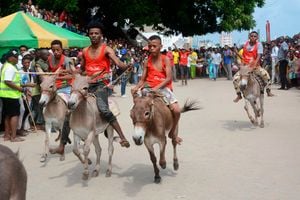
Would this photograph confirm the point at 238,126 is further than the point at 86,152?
Yes

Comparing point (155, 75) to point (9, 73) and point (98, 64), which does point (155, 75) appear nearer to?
point (98, 64)

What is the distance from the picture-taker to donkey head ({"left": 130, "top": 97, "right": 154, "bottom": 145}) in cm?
623

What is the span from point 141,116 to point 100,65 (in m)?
1.70

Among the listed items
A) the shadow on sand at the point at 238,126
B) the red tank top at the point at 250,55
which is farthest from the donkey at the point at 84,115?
the red tank top at the point at 250,55

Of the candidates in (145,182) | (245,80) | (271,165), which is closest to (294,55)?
(245,80)

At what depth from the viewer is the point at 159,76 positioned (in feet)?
25.0

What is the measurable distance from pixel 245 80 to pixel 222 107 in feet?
14.6

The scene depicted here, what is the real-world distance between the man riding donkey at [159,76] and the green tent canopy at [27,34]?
25.7 feet

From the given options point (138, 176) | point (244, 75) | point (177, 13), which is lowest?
point (138, 176)

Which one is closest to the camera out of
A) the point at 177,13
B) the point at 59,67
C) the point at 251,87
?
the point at 59,67

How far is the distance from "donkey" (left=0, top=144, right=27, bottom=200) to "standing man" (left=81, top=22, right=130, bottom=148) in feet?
12.1

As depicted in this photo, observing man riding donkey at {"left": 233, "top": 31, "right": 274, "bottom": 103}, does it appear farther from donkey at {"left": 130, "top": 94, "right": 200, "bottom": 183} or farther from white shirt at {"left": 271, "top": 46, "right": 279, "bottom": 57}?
white shirt at {"left": 271, "top": 46, "right": 279, "bottom": 57}

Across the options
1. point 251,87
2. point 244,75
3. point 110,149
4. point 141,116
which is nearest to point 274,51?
point 251,87

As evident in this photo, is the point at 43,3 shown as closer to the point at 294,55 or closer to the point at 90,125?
the point at 294,55
